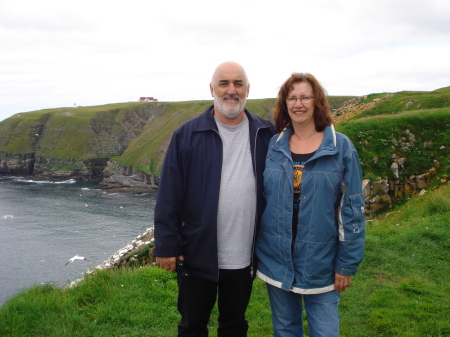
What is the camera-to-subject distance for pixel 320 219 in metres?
3.02

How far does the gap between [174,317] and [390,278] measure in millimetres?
3694

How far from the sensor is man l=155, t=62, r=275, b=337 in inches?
129

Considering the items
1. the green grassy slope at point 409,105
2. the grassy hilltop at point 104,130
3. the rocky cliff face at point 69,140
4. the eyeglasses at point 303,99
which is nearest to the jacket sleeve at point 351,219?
the eyeglasses at point 303,99

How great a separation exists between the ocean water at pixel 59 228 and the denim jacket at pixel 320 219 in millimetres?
18944

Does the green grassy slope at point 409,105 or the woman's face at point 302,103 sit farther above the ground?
the green grassy slope at point 409,105

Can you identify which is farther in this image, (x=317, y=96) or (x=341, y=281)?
(x=317, y=96)

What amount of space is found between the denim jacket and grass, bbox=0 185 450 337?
1.85 metres

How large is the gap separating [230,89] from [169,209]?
1.21 metres

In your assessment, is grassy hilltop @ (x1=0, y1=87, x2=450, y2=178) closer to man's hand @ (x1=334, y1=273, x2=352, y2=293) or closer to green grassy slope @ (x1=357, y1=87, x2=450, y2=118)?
green grassy slope @ (x1=357, y1=87, x2=450, y2=118)

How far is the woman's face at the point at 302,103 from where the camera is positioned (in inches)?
127

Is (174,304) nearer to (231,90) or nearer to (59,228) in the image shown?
(231,90)

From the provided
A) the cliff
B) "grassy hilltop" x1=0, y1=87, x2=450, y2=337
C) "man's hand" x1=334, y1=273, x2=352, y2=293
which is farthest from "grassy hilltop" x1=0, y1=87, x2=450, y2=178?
"man's hand" x1=334, y1=273, x2=352, y2=293

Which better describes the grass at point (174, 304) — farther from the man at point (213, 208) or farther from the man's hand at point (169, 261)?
the man's hand at point (169, 261)

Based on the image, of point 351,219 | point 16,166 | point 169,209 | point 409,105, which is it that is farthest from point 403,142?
point 16,166
